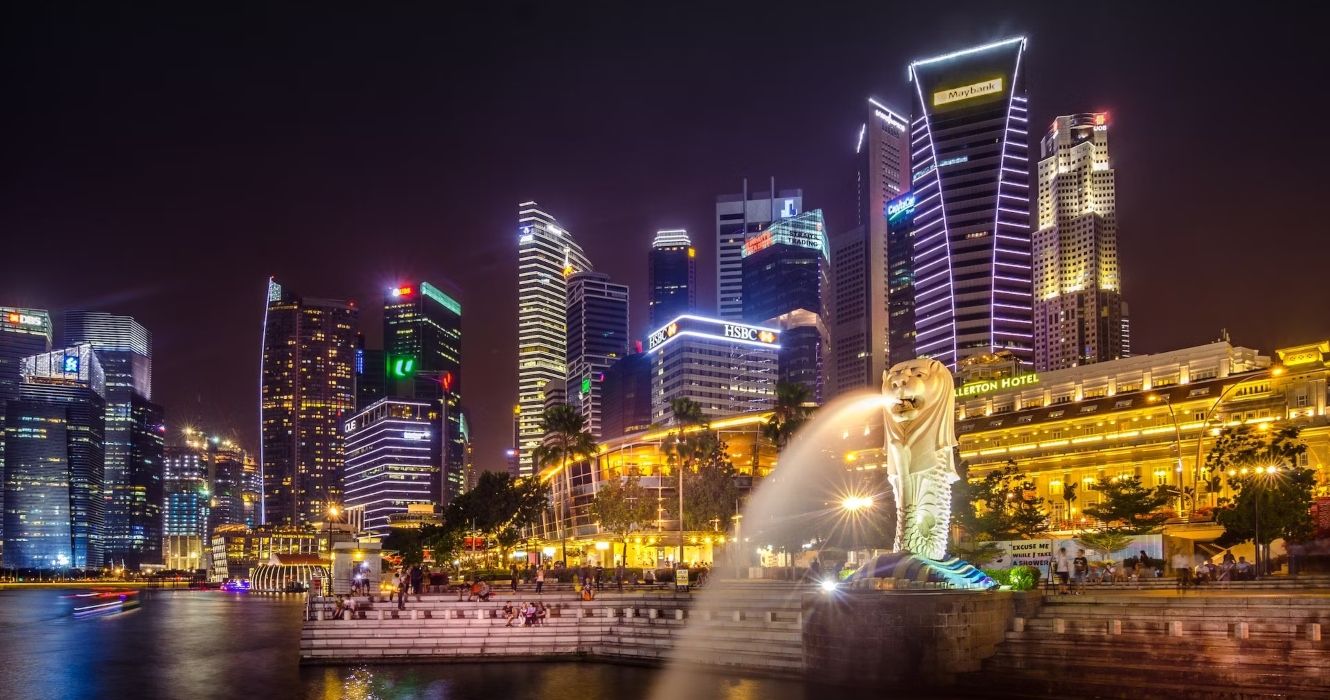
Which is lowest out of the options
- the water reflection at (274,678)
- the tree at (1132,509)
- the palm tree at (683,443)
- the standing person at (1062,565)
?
the water reflection at (274,678)

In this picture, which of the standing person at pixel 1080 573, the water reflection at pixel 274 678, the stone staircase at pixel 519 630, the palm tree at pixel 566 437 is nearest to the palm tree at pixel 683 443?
the palm tree at pixel 566 437

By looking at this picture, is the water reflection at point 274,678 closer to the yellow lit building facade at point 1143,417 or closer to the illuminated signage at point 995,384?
the yellow lit building facade at point 1143,417

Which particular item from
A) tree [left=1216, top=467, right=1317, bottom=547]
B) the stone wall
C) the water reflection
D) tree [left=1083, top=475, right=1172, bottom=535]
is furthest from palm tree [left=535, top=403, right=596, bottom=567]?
the stone wall

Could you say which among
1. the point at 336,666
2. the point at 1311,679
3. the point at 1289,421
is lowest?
the point at 336,666

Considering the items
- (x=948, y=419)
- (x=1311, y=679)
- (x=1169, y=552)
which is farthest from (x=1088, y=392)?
(x=1311, y=679)

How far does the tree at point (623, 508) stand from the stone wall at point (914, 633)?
57321mm

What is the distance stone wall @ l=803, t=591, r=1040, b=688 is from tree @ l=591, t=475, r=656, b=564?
57.3 metres

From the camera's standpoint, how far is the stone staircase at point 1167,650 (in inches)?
1192

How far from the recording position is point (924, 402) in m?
40.0

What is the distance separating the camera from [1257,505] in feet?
173

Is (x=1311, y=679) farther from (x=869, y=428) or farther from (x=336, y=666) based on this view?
(x=869, y=428)

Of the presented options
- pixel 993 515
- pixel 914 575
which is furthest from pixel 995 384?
pixel 914 575

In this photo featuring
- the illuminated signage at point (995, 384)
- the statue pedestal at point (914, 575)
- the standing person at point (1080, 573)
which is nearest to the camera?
the statue pedestal at point (914, 575)

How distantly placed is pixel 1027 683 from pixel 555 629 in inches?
855
